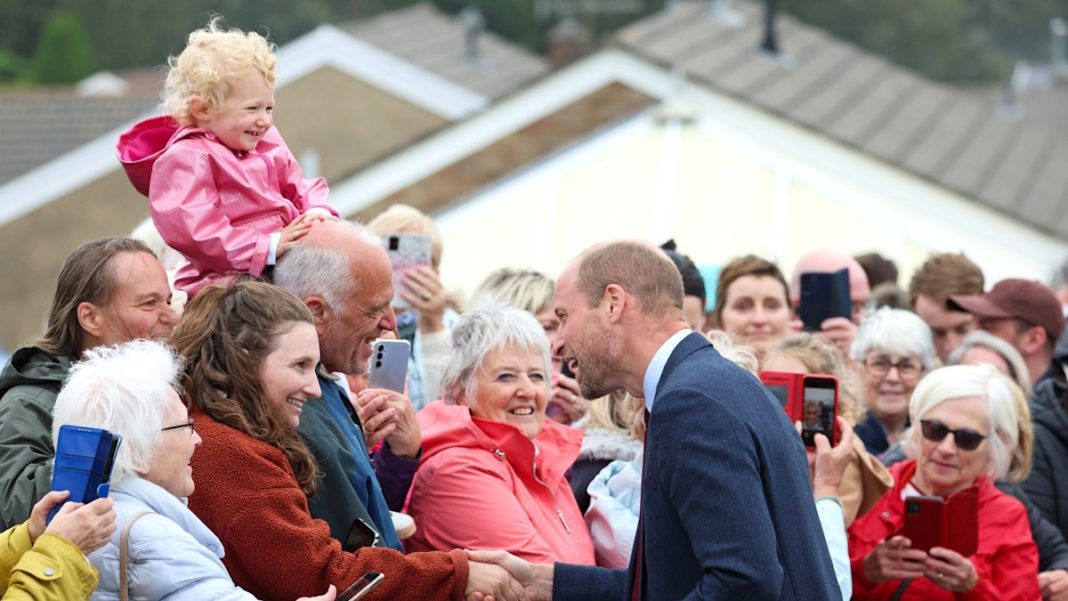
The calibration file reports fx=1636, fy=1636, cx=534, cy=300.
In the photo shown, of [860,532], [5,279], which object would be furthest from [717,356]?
[5,279]

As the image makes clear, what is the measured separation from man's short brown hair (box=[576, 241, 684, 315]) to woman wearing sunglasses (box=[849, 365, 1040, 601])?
181cm

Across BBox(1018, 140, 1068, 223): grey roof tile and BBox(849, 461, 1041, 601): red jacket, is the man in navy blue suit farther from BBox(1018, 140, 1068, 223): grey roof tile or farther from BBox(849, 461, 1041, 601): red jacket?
BBox(1018, 140, 1068, 223): grey roof tile

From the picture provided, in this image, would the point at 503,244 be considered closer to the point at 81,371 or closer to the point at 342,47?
the point at 81,371

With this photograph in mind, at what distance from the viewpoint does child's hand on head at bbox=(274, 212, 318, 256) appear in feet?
16.1

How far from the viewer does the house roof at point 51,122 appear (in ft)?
109

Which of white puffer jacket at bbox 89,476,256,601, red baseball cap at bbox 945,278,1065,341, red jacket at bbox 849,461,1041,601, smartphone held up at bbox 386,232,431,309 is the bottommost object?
red jacket at bbox 849,461,1041,601

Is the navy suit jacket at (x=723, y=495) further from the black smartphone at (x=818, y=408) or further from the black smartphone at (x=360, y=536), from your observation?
the black smartphone at (x=818, y=408)

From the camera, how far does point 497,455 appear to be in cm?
531

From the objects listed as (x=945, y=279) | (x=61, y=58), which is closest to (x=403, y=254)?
(x=945, y=279)

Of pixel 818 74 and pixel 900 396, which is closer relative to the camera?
pixel 900 396

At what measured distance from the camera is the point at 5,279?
26812 millimetres

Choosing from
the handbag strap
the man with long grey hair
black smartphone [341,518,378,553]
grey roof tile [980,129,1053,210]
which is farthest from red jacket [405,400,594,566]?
grey roof tile [980,129,1053,210]

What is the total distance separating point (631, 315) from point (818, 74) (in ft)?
63.6

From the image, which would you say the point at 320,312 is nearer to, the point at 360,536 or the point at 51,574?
the point at 360,536
